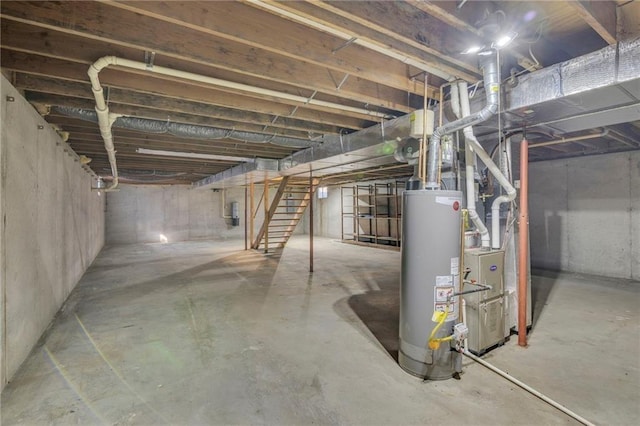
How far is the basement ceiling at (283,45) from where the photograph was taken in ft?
5.38

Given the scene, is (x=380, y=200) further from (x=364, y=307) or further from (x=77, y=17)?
(x=77, y=17)

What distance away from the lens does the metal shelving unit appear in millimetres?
8445

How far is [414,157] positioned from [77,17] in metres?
2.66

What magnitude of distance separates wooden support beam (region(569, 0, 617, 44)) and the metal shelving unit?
648cm

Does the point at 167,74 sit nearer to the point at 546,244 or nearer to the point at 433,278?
the point at 433,278

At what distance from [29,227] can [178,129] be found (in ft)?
5.28

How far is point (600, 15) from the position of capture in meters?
1.57

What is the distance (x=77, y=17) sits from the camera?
1661mm

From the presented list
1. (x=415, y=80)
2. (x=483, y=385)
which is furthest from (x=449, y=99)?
(x=483, y=385)

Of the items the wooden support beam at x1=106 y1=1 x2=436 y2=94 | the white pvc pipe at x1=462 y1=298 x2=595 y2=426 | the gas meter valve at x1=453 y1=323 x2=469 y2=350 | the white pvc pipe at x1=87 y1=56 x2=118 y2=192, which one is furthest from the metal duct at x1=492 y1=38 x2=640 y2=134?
the white pvc pipe at x1=87 y1=56 x2=118 y2=192

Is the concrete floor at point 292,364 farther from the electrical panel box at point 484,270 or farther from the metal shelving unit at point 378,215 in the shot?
the metal shelving unit at point 378,215

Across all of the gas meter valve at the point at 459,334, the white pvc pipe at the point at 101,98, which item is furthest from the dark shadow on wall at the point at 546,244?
the white pvc pipe at the point at 101,98

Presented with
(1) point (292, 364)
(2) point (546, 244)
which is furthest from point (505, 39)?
(2) point (546, 244)

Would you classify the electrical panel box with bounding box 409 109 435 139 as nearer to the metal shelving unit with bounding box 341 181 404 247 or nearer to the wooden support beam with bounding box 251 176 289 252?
the wooden support beam with bounding box 251 176 289 252
